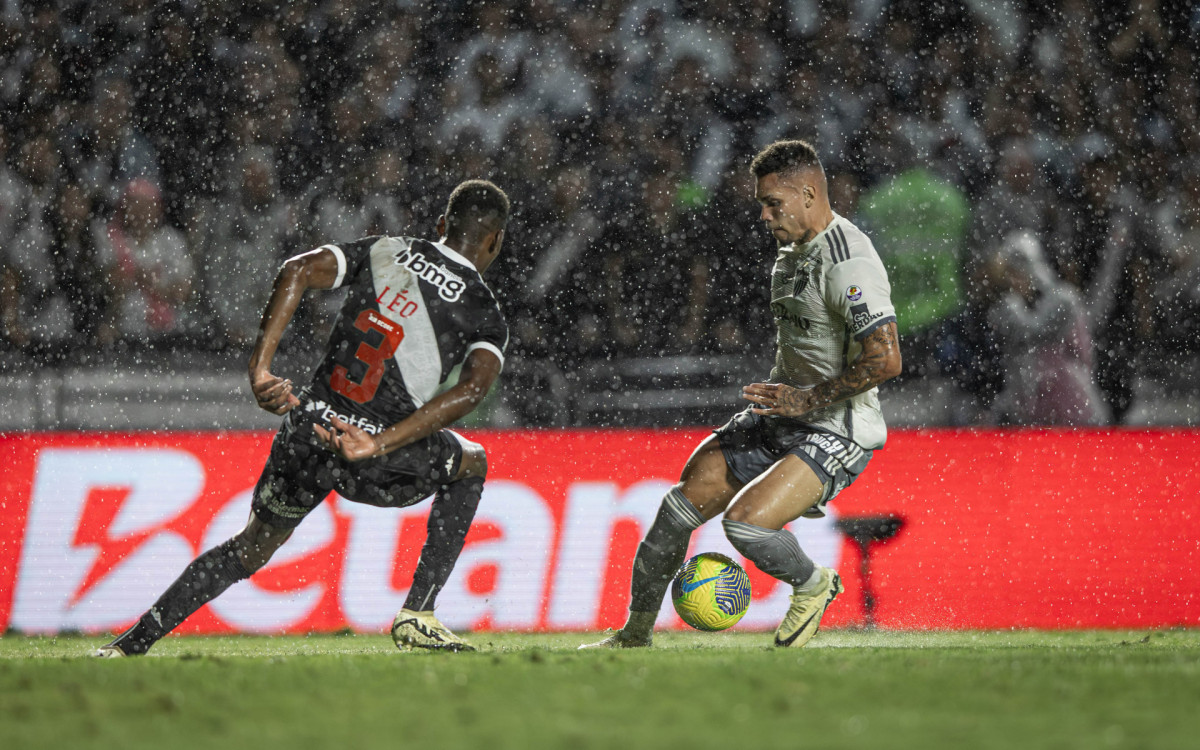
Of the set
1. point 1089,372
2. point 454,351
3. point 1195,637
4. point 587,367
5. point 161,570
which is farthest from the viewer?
point 587,367

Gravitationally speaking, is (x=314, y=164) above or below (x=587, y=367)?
above

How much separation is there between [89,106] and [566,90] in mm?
3409

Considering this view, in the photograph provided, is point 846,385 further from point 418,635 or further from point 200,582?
point 200,582

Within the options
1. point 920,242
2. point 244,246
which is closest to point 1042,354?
point 920,242

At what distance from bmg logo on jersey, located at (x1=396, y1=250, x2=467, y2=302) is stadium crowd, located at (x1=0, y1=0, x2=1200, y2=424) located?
319 cm

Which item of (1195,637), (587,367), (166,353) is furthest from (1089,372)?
(166,353)

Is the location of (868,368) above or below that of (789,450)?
above

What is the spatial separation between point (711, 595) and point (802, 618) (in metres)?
0.36

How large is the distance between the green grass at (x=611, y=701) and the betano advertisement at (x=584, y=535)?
214 centimetres

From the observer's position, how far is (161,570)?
6039mm

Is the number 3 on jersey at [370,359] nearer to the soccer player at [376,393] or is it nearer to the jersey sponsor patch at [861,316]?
the soccer player at [376,393]

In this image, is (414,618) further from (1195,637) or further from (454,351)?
(1195,637)

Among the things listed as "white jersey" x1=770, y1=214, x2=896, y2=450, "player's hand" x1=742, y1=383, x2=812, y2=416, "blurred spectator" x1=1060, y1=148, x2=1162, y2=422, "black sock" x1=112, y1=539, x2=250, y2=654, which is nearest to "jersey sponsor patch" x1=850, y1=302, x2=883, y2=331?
"white jersey" x1=770, y1=214, x2=896, y2=450

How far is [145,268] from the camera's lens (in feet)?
25.9
